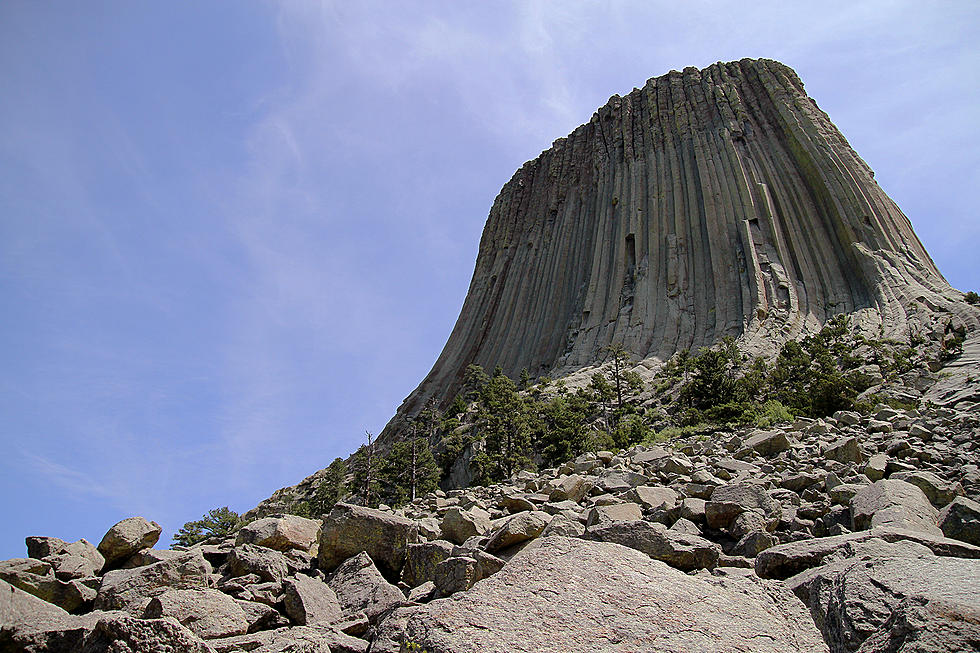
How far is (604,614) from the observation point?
3467mm

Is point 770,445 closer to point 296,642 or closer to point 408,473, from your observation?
point 296,642

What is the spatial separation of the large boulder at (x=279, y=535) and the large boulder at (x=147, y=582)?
1207 millimetres

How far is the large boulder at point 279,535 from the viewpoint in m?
6.37

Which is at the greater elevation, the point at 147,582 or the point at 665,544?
the point at 147,582

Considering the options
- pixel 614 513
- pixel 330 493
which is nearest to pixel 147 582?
pixel 614 513

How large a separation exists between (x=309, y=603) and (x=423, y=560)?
1.07m

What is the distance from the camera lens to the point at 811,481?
7.43m

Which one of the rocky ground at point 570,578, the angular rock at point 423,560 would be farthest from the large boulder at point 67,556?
the angular rock at point 423,560

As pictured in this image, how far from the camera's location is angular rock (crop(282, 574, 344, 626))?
4.41m

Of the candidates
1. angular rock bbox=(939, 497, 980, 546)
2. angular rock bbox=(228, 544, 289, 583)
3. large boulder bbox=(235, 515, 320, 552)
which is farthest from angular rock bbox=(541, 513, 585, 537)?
angular rock bbox=(939, 497, 980, 546)

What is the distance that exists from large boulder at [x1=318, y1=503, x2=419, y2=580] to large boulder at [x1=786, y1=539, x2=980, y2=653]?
10.8 feet

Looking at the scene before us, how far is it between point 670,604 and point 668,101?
5921 centimetres

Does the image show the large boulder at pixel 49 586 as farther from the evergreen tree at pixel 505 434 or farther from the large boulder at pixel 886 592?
the evergreen tree at pixel 505 434

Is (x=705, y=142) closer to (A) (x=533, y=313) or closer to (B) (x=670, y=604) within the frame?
(A) (x=533, y=313)
